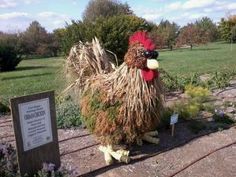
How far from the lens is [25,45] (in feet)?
115

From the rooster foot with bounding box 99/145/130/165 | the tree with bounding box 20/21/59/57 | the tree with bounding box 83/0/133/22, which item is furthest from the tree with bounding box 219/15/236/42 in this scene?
the rooster foot with bounding box 99/145/130/165

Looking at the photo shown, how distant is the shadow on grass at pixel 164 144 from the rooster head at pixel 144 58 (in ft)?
3.32

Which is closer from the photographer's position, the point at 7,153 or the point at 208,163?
the point at 7,153

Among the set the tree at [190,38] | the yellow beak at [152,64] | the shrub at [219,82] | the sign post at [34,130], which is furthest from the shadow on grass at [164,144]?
the tree at [190,38]

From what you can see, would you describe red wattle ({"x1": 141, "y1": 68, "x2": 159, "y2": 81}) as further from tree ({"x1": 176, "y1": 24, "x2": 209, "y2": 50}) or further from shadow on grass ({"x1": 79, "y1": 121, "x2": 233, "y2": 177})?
tree ({"x1": 176, "y1": 24, "x2": 209, "y2": 50})

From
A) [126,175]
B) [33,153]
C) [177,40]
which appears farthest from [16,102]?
[177,40]

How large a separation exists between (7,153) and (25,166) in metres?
0.22

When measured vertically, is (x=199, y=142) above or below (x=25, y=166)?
below

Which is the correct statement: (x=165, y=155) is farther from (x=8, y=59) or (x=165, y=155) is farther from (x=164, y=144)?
(x=8, y=59)

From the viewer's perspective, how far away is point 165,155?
219 inches

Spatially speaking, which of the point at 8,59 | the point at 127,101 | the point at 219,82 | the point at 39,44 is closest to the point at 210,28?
the point at 39,44

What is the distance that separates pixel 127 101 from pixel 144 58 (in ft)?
1.77

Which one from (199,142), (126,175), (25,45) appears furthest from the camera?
(25,45)

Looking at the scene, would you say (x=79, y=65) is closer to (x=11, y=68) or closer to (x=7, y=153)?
(x=7, y=153)
